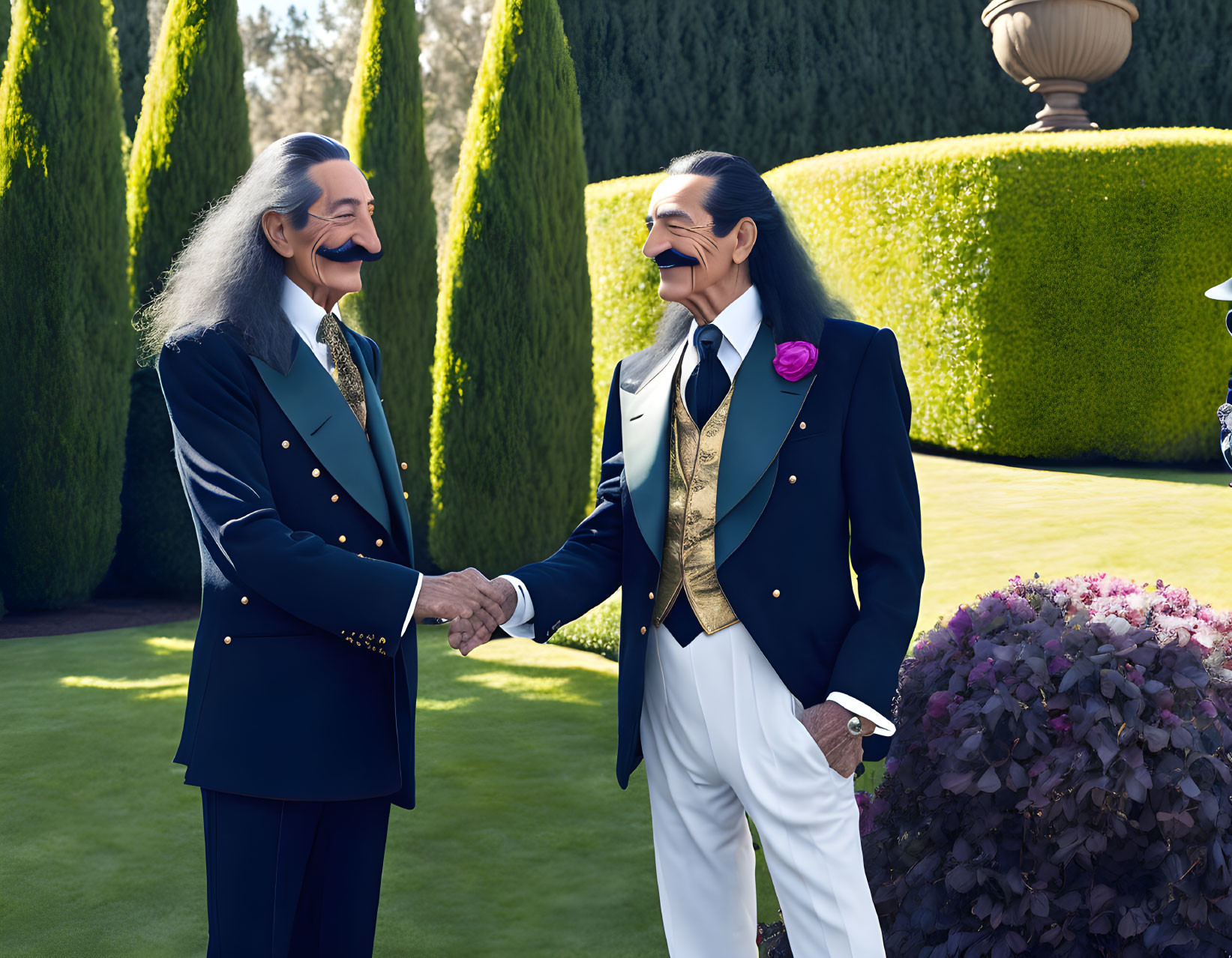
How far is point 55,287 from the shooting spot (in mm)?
8219

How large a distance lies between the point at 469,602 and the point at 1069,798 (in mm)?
1431

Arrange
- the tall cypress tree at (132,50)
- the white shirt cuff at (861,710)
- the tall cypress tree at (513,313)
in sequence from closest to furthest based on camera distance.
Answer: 1. the white shirt cuff at (861,710)
2. the tall cypress tree at (513,313)
3. the tall cypress tree at (132,50)

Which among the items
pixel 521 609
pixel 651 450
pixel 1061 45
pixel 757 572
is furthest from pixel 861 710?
pixel 1061 45

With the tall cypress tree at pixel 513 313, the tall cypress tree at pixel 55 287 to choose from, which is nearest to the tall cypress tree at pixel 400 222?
the tall cypress tree at pixel 513 313

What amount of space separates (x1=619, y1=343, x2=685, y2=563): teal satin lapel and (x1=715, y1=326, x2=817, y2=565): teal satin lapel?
122mm

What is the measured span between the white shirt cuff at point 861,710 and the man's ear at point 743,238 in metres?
0.85

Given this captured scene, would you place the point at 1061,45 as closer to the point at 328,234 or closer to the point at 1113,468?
the point at 1113,468

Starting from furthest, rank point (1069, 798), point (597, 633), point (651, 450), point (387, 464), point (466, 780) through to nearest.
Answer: point (597, 633)
point (466, 780)
point (1069, 798)
point (387, 464)
point (651, 450)

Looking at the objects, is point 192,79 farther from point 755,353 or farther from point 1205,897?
point 1205,897

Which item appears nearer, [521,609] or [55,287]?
[521,609]

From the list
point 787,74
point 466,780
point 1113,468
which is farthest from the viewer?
point 787,74

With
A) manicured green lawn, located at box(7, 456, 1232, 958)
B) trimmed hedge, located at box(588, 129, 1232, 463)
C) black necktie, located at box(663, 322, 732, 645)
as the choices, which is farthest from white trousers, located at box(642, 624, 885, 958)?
trimmed hedge, located at box(588, 129, 1232, 463)

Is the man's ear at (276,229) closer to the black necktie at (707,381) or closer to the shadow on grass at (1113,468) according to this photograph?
the black necktie at (707,381)

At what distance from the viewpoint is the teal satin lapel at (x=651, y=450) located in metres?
2.27
